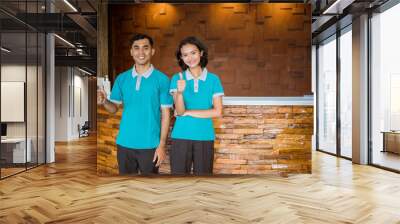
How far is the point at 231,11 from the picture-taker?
6.44m

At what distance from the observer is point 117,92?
20.1 ft

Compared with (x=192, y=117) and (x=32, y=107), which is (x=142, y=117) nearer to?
(x=192, y=117)

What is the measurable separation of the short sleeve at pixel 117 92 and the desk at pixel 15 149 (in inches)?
85.0

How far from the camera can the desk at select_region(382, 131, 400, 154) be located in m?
7.42

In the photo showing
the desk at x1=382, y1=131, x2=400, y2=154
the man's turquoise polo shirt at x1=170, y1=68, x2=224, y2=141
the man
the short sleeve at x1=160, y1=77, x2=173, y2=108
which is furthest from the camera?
the desk at x1=382, y1=131, x2=400, y2=154

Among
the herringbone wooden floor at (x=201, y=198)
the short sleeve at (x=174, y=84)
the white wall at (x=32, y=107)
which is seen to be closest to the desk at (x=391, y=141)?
the herringbone wooden floor at (x=201, y=198)

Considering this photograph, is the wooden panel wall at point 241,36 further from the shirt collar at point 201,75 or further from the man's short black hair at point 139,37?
the shirt collar at point 201,75

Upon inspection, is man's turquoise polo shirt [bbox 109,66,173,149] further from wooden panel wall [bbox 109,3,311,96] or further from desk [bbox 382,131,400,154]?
desk [bbox 382,131,400,154]

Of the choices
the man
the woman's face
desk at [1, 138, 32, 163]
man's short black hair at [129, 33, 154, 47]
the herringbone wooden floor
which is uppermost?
man's short black hair at [129, 33, 154, 47]

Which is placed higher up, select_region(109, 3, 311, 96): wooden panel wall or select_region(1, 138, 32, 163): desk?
select_region(109, 3, 311, 96): wooden panel wall

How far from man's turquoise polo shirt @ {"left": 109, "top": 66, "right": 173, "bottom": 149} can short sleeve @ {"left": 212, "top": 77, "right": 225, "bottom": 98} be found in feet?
2.28

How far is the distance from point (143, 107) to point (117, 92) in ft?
1.73

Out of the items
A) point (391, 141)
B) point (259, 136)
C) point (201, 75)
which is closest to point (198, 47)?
point (201, 75)

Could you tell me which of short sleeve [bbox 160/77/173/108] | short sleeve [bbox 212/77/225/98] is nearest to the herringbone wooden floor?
short sleeve [bbox 160/77/173/108]
